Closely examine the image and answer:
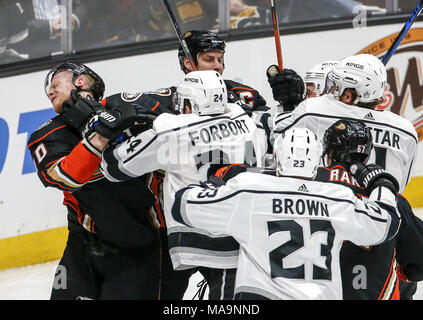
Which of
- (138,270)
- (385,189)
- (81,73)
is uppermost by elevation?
(81,73)

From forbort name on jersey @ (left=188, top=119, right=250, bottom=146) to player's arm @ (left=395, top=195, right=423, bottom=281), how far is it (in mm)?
573

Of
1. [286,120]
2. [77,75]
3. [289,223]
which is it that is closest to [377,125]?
[286,120]

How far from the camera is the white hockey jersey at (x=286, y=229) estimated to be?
2.32 meters

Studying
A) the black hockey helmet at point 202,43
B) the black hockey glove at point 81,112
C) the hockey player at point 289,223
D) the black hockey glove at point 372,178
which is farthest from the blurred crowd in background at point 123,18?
the hockey player at point 289,223

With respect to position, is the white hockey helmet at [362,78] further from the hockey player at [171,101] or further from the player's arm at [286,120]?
the hockey player at [171,101]

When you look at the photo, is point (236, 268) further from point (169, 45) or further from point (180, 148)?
point (169, 45)

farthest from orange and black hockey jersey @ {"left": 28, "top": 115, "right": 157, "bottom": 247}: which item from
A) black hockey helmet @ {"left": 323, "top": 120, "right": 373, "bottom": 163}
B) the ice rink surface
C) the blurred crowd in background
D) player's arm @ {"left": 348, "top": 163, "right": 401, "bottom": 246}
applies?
the blurred crowd in background

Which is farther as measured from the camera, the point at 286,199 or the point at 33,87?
the point at 33,87

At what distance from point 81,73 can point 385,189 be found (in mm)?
1237

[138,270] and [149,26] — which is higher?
[149,26]

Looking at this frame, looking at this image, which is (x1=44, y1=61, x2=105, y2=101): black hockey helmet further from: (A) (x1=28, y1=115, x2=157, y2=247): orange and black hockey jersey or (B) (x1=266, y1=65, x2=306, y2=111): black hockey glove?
(B) (x1=266, y1=65, x2=306, y2=111): black hockey glove

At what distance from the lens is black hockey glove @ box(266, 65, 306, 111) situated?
3.23 m

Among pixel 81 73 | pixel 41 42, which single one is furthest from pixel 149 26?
pixel 81 73

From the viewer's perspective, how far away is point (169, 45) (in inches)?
193
